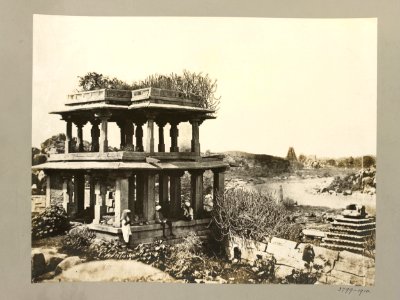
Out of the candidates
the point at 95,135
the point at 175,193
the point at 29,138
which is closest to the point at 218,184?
the point at 175,193

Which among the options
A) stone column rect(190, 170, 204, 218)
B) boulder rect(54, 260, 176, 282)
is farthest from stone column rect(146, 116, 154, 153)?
boulder rect(54, 260, 176, 282)

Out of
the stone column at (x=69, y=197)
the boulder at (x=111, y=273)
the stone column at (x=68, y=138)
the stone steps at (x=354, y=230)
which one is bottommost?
the boulder at (x=111, y=273)

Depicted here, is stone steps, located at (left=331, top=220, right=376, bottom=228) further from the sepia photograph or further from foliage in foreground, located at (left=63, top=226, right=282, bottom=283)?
foliage in foreground, located at (left=63, top=226, right=282, bottom=283)

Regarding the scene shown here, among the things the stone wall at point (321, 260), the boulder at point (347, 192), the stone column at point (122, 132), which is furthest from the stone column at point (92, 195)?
the boulder at point (347, 192)

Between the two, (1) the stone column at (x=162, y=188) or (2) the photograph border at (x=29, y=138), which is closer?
(2) the photograph border at (x=29, y=138)

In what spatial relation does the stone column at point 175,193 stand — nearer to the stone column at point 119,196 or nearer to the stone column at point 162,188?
the stone column at point 162,188

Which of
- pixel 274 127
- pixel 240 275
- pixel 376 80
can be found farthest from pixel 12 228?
pixel 376 80
